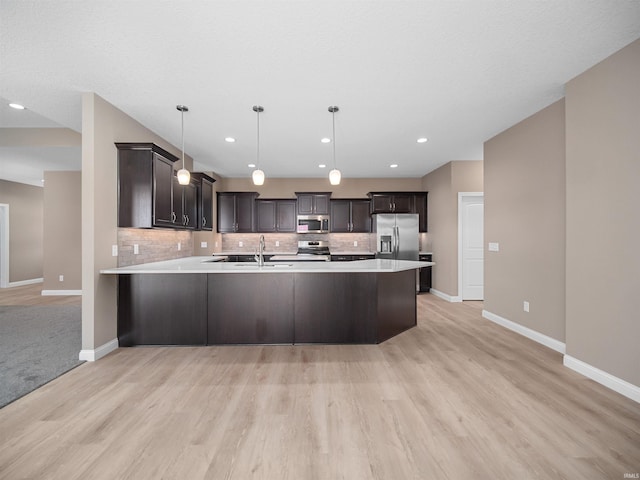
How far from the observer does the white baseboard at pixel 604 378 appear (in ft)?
7.62

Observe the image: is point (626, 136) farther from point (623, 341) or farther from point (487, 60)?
point (623, 341)

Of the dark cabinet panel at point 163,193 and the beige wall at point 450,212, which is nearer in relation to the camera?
the dark cabinet panel at point 163,193

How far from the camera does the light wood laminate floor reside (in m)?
1.63

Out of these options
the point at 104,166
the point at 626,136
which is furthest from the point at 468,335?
the point at 104,166

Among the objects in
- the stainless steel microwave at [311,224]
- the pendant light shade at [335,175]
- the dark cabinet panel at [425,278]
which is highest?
the pendant light shade at [335,175]

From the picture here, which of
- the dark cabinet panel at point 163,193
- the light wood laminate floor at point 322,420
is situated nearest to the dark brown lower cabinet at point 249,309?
the light wood laminate floor at point 322,420

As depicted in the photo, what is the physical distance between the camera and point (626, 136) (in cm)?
240

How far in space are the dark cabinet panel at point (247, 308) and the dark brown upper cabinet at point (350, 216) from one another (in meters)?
3.96

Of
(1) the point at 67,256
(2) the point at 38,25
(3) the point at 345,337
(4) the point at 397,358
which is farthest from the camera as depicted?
(1) the point at 67,256

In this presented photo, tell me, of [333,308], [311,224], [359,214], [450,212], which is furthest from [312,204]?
[333,308]

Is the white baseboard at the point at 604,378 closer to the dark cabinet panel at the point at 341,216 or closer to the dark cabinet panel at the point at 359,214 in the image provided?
the dark cabinet panel at the point at 359,214

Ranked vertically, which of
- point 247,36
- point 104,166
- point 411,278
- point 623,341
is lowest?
point 623,341

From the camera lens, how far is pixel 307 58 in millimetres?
2553

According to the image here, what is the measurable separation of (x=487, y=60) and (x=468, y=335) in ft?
10.4
